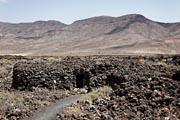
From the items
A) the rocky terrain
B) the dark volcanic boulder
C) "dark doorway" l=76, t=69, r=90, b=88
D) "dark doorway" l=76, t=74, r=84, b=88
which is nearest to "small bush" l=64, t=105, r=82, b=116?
the rocky terrain

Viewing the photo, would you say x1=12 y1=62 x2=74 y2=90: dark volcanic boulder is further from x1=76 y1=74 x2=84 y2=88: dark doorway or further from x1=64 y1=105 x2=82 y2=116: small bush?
x1=64 y1=105 x2=82 y2=116: small bush

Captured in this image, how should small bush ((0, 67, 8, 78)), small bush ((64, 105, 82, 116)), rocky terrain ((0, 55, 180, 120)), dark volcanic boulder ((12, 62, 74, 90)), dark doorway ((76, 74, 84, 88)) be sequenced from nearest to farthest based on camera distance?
rocky terrain ((0, 55, 180, 120)) < small bush ((64, 105, 82, 116)) < dark volcanic boulder ((12, 62, 74, 90)) < dark doorway ((76, 74, 84, 88)) < small bush ((0, 67, 8, 78))

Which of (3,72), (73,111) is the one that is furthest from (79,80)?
(73,111)

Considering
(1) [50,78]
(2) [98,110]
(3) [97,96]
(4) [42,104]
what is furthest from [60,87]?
(2) [98,110]

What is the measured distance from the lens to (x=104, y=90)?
1939 centimetres

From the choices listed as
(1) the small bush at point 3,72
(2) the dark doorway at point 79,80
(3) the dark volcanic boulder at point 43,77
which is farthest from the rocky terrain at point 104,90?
(1) the small bush at point 3,72

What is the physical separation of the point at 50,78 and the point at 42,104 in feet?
20.0

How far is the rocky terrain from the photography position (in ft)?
52.2

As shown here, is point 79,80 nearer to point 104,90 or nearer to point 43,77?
point 43,77

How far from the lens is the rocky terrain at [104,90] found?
626 inches

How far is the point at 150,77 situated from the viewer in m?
18.2

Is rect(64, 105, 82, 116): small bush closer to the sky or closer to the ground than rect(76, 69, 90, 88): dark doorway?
closer to the ground

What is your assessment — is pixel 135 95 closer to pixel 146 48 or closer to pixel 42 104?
pixel 42 104

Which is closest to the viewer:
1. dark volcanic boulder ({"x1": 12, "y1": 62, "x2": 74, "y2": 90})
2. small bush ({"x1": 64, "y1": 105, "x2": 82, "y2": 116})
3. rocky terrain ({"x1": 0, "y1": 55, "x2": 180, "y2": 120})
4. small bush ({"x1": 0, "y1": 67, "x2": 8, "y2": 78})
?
rocky terrain ({"x1": 0, "y1": 55, "x2": 180, "y2": 120})
